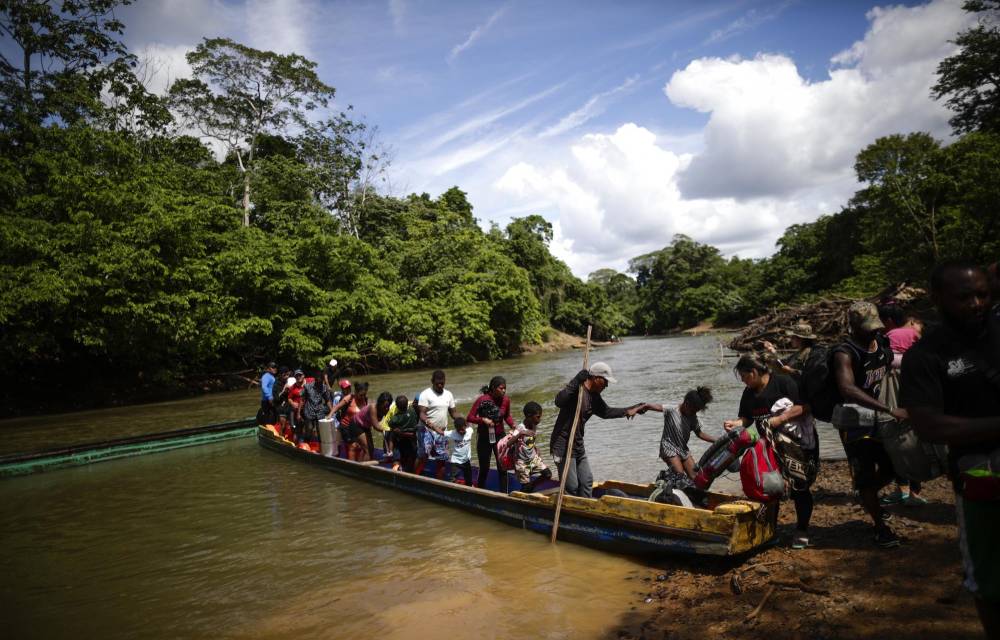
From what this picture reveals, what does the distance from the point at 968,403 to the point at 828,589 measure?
7.60 feet

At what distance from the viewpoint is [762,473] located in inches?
182

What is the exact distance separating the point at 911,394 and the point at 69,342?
30346 mm

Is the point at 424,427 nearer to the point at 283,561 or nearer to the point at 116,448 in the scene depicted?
the point at 283,561

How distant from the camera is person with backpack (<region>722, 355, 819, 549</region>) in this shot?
15.1 feet

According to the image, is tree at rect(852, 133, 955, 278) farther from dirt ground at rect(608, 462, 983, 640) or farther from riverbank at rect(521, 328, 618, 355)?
dirt ground at rect(608, 462, 983, 640)

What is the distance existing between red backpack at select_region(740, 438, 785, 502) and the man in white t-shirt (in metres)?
4.05

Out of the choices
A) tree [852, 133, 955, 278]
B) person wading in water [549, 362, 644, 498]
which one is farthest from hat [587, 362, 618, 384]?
tree [852, 133, 955, 278]

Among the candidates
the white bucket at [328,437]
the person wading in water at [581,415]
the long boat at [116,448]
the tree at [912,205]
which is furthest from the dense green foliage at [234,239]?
the person wading in water at [581,415]

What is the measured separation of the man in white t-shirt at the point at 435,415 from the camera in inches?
307

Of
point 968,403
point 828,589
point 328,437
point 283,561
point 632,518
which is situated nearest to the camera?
point 968,403

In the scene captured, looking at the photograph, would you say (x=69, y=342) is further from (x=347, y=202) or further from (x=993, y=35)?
(x=993, y=35)

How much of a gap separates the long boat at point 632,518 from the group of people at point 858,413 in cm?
35

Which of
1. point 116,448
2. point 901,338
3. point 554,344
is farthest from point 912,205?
point 116,448

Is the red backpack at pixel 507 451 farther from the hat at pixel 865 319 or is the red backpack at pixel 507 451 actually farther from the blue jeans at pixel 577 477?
the hat at pixel 865 319
